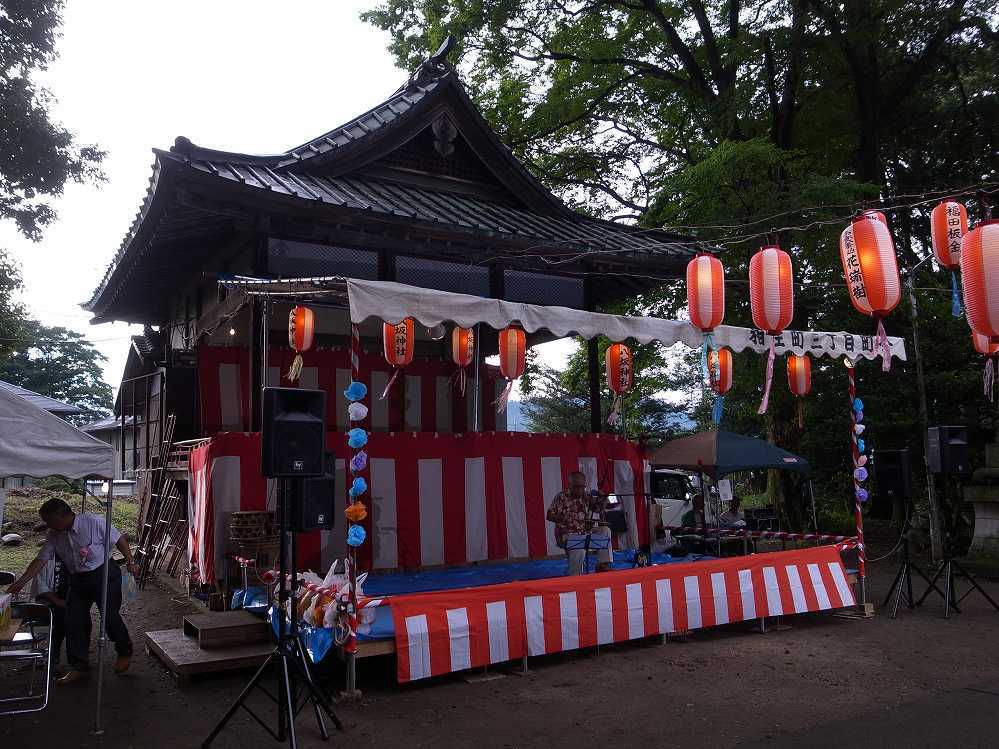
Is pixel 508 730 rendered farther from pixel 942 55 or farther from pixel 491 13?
pixel 942 55

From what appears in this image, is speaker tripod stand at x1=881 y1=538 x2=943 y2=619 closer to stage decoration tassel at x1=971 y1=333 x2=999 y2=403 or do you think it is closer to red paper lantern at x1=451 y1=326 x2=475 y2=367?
stage decoration tassel at x1=971 y1=333 x2=999 y2=403

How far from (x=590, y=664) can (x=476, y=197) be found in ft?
25.0

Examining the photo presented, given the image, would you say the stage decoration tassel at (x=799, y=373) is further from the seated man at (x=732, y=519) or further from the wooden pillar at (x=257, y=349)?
the wooden pillar at (x=257, y=349)

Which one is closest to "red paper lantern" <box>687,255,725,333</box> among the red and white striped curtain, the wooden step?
the red and white striped curtain

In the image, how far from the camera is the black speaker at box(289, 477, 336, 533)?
5.96 m

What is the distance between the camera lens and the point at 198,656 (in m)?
6.58

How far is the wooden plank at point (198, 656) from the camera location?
6.42m

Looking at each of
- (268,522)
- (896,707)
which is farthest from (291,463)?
(896,707)

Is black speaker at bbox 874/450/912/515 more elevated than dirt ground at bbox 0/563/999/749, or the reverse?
black speaker at bbox 874/450/912/515

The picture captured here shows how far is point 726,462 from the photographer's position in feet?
38.1

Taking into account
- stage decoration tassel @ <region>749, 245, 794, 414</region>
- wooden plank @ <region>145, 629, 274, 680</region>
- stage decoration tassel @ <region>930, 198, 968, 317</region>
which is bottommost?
wooden plank @ <region>145, 629, 274, 680</region>

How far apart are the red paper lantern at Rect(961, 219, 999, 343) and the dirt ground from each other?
3175 mm

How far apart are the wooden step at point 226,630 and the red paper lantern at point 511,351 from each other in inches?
202

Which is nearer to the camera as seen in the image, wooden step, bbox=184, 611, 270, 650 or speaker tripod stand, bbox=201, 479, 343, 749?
speaker tripod stand, bbox=201, 479, 343, 749
